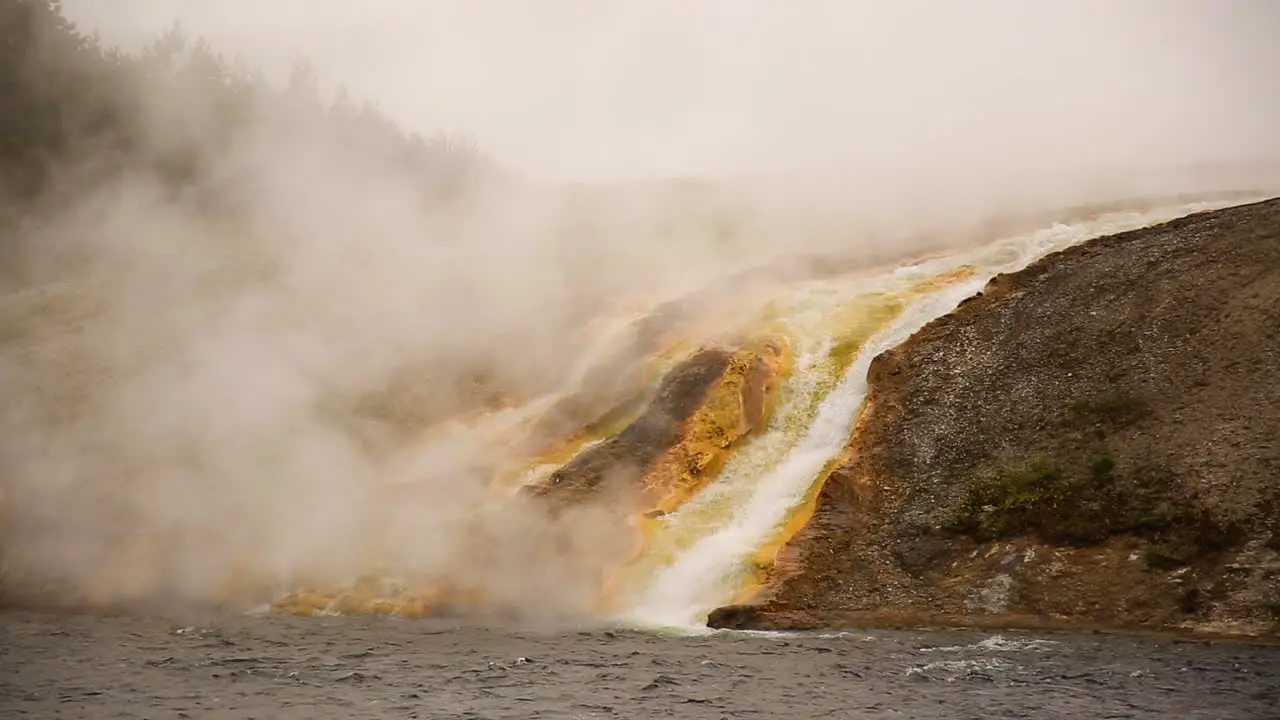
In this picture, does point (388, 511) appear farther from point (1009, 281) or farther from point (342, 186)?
point (342, 186)

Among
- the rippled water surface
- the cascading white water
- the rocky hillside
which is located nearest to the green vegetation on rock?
the rocky hillside

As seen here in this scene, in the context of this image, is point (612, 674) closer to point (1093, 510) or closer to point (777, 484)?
point (777, 484)

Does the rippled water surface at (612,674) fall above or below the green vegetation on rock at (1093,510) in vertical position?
below

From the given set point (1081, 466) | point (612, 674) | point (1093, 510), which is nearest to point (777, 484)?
point (1081, 466)

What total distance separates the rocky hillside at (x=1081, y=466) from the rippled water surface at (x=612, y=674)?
1331 millimetres

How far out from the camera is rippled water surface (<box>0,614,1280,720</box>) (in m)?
17.1

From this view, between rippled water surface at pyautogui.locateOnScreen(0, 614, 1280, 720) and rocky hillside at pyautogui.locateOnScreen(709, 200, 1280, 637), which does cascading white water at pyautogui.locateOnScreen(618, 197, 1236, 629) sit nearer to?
rocky hillside at pyautogui.locateOnScreen(709, 200, 1280, 637)

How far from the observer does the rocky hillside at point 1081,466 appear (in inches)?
868

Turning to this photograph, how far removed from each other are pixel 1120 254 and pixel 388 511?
75.7ft

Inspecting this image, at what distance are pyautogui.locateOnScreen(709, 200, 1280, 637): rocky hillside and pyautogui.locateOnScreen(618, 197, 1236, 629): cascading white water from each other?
0.98 meters

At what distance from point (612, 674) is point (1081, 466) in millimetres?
12853

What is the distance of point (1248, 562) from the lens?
21.1 m

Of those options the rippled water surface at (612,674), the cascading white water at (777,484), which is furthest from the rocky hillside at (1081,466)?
the rippled water surface at (612,674)

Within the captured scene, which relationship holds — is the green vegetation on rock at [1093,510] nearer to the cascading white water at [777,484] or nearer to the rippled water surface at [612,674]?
the rippled water surface at [612,674]
